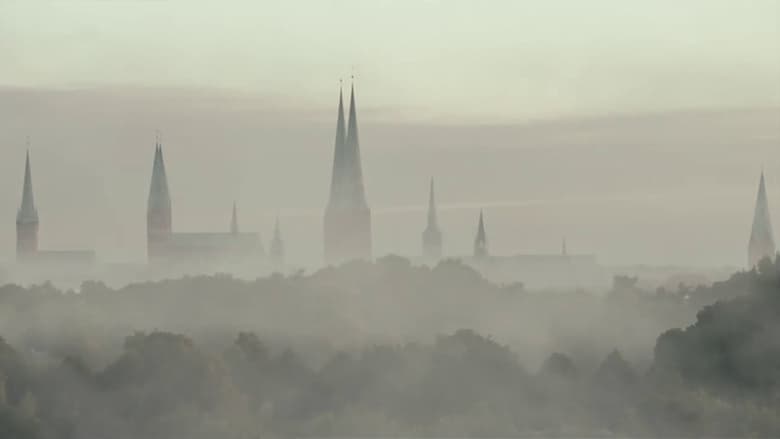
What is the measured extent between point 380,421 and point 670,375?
400 inches

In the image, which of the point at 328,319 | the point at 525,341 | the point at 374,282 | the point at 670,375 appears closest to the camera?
the point at 670,375

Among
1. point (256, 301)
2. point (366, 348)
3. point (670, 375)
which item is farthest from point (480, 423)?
point (256, 301)

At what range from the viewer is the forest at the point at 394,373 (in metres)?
53.7

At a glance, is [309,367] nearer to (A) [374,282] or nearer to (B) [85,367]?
(B) [85,367]

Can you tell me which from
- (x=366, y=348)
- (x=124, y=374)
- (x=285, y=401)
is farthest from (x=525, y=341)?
(x=124, y=374)

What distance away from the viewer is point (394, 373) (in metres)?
67.2

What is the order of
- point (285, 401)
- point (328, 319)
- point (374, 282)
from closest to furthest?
point (285, 401) < point (328, 319) < point (374, 282)

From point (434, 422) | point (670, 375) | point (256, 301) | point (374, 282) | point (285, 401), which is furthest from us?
point (374, 282)

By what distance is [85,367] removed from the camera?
63.9 meters

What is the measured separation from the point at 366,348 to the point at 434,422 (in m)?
16.5

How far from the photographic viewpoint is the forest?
5372 cm

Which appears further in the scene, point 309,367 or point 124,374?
point 309,367

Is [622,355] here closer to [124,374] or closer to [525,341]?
[525,341]

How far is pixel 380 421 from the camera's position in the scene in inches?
2299
